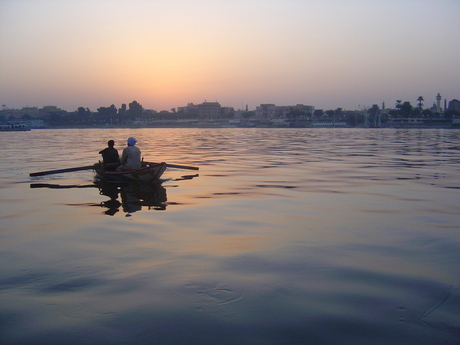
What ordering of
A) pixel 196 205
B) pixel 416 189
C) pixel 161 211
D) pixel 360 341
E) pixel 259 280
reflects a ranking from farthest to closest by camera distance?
pixel 416 189
pixel 196 205
pixel 161 211
pixel 259 280
pixel 360 341

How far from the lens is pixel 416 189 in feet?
45.3

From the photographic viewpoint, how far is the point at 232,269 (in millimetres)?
6102

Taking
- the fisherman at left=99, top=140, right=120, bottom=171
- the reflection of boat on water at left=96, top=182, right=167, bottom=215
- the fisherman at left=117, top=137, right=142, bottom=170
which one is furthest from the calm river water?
the fisherman at left=99, top=140, right=120, bottom=171

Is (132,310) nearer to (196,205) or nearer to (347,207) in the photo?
(196,205)

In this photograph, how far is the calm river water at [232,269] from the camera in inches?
171

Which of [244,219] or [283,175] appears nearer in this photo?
[244,219]

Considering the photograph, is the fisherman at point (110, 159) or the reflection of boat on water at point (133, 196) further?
the fisherman at point (110, 159)

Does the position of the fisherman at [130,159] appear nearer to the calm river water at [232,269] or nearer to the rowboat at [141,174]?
the rowboat at [141,174]

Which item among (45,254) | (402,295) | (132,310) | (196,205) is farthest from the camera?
(196,205)

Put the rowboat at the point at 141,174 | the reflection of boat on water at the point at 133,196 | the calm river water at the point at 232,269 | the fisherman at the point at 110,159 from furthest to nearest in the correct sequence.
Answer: the fisherman at the point at 110,159 → the rowboat at the point at 141,174 → the reflection of boat on water at the point at 133,196 → the calm river water at the point at 232,269

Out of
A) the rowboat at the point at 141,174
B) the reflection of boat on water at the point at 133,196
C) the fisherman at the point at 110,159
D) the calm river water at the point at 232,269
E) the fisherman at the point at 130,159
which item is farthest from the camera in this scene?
the fisherman at the point at 110,159

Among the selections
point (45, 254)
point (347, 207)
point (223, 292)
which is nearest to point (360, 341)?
point (223, 292)

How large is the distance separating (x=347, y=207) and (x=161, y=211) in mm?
4639

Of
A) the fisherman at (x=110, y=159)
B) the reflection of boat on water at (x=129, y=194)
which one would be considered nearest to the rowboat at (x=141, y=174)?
the reflection of boat on water at (x=129, y=194)
